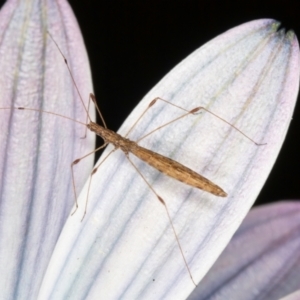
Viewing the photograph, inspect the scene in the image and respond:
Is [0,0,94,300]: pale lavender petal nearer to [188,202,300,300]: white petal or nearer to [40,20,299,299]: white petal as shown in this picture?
[40,20,299,299]: white petal

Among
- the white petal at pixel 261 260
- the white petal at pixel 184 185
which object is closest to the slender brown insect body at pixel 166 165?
the white petal at pixel 184 185

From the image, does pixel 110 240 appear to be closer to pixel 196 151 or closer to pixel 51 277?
pixel 51 277

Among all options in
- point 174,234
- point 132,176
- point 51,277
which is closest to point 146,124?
point 132,176

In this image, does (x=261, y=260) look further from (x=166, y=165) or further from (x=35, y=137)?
(x=35, y=137)

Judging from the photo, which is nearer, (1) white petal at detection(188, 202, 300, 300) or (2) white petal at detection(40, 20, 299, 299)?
(2) white petal at detection(40, 20, 299, 299)

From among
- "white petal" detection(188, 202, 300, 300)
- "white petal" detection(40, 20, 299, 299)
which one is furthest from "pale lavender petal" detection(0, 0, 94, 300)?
A: "white petal" detection(188, 202, 300, 300)

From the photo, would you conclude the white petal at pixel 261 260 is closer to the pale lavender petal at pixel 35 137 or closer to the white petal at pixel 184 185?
the white petal at pixel 184 185
